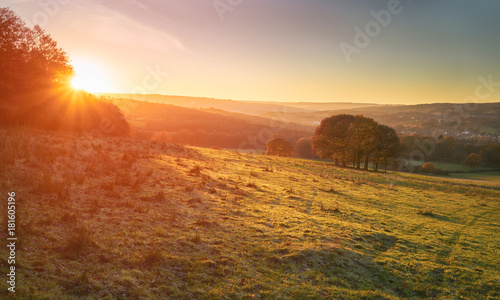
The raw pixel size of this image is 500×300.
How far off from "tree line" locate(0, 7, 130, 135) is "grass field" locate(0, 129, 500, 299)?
609 inches

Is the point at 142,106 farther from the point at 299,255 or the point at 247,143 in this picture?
the point at 299,255

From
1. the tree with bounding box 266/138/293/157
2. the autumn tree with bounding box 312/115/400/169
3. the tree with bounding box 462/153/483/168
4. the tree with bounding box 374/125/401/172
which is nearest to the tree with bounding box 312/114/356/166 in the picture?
the autumn tree with bounding box 312/115/400/169

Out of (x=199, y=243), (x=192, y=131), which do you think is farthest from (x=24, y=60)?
(x=192, y=131)

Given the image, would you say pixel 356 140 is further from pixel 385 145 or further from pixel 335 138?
pixel 385 145

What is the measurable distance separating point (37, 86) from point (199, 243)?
104ft

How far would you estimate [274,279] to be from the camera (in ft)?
23.5

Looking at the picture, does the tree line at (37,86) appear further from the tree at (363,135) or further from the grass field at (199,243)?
the tree at (363,135)

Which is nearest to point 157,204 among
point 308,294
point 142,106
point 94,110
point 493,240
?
point 308,294

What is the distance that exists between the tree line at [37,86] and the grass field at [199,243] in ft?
50.7

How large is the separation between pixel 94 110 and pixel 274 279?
36.7 m

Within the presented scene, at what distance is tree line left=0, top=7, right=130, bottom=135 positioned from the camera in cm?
2559

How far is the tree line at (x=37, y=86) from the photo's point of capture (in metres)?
25.6

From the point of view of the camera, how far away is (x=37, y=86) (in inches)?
1122

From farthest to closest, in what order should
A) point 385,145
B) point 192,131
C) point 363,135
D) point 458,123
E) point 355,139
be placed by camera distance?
point 458,123, point 192,131, point 355,139, point 363,135, point 385,145
